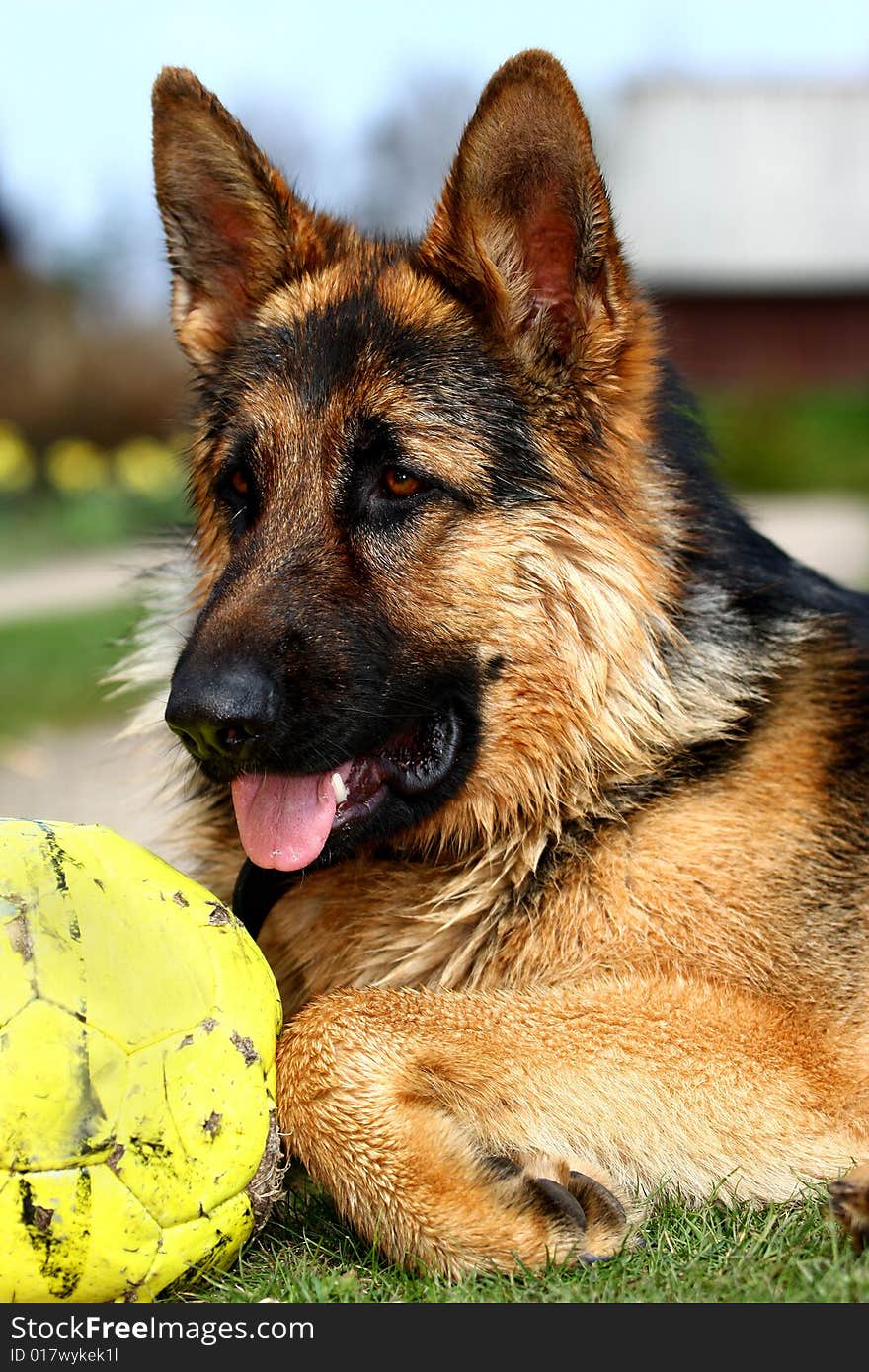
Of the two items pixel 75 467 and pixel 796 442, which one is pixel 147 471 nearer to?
pixel 75 467

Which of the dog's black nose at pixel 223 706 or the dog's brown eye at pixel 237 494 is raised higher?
the dog's brown eye at pixel 237 494

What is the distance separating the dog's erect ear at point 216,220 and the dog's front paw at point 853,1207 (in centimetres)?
295

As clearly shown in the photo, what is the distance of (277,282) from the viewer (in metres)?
4.35

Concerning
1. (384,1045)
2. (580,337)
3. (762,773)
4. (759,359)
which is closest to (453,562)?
(580,337)

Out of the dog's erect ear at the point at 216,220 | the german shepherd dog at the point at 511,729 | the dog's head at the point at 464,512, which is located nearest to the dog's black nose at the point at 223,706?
the german shepherd dog at the point at 511,729

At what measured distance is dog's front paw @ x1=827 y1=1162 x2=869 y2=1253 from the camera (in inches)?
115

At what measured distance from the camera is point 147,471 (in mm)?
20859

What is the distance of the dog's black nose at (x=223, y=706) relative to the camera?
329 centimetres

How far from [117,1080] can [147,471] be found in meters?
18.9

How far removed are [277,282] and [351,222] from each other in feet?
1.74

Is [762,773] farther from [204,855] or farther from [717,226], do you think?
[717,226]

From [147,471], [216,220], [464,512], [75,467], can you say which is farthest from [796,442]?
[464,512]

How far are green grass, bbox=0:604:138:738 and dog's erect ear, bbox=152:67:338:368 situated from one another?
204 inches

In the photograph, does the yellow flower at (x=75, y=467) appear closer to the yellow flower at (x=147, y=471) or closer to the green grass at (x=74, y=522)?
the green grass at (x=74, y=522)
